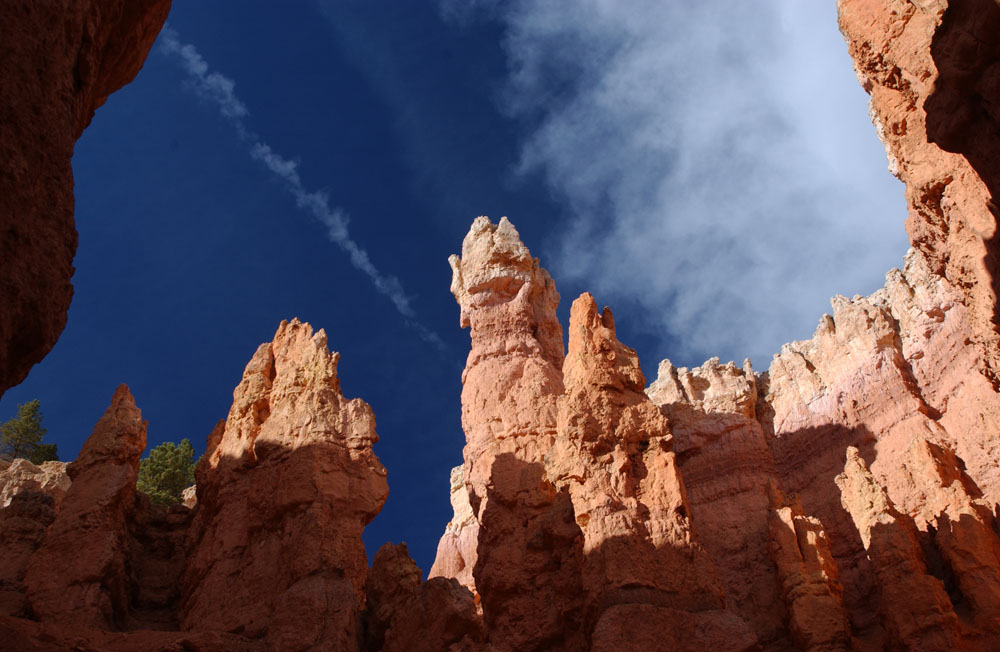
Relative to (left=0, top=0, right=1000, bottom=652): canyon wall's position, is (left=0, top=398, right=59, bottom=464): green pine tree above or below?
above

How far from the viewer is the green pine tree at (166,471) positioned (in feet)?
109

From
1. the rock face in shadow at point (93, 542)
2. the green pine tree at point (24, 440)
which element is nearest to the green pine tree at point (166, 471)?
the green pine tree at point (24, 440)

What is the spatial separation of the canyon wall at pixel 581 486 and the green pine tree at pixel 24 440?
10.6 m

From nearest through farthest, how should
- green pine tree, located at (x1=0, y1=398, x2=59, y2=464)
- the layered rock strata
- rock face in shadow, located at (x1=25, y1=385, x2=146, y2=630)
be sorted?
rock face in shadow, located at (x1=25, y1=385, x2=146, y2=630) → the layered rock strata → green pine tree, located at (x1=0, y1=398, x2=59, y2=464)

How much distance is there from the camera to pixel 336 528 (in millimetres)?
18234

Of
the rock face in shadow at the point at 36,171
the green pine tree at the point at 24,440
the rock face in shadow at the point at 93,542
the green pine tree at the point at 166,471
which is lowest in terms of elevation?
the rock face in shadow at the point at 36,171

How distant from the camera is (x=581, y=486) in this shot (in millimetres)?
15578

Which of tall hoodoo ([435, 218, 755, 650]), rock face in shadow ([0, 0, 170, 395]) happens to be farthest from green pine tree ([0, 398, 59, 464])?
rock face in shadow ([0, 0, 170, 395])

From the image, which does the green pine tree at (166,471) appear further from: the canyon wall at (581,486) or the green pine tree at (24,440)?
the green pine tree at (24,440)

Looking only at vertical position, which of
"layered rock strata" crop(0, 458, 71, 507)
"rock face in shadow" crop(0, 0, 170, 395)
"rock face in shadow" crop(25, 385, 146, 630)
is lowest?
"rock face in shadow" crop(0, 0, 170, 395)

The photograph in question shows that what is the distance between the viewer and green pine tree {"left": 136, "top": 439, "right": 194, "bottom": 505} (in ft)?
109

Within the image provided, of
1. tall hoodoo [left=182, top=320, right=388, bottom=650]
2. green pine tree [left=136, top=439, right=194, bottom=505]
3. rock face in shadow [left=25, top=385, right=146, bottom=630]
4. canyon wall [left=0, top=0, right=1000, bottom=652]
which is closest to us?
canyon wall [left=0, top=0, right=1000, bottom=652]

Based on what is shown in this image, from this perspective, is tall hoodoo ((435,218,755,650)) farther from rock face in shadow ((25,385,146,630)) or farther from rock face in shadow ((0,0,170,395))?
rock face in shadow ((0,0,170,395))

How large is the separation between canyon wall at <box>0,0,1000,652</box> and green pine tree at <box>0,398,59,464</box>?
10.6 meters
